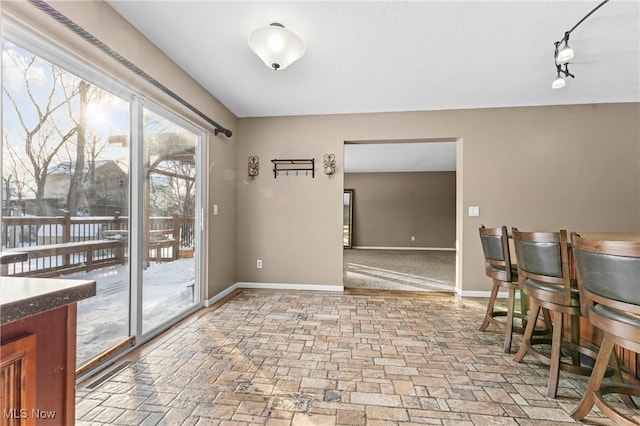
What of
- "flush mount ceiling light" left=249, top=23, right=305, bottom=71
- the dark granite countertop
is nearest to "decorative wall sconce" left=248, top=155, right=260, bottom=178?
"flush mount ceiling light" left=249, top=23, right=305, bottom=71

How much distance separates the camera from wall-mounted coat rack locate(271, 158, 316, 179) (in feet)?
13.1

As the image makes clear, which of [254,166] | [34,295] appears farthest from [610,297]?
[254,166]

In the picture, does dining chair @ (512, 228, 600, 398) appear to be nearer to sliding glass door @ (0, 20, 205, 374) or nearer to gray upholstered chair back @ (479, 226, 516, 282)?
gray upholstered chair back @ (479, 226, 516, 282)

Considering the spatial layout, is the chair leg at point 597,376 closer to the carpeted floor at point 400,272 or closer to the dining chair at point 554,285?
the dining chair at point 554,285

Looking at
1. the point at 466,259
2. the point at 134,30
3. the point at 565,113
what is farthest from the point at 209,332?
the point at 565,113

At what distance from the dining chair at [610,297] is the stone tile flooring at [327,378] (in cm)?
28

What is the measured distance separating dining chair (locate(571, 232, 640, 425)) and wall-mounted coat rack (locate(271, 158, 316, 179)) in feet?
9.96

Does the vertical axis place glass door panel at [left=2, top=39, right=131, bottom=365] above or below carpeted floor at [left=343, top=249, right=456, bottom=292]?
above

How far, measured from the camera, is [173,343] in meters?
2.35

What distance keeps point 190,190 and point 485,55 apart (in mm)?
3184

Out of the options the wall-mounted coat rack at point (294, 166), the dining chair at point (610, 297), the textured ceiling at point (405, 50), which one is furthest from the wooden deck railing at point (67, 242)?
the dining chair at point (610, 297)

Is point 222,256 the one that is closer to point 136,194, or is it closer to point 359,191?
point 136,194

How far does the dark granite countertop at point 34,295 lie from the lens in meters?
0.58

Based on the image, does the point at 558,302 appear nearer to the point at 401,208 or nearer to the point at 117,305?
the point at 117,305
